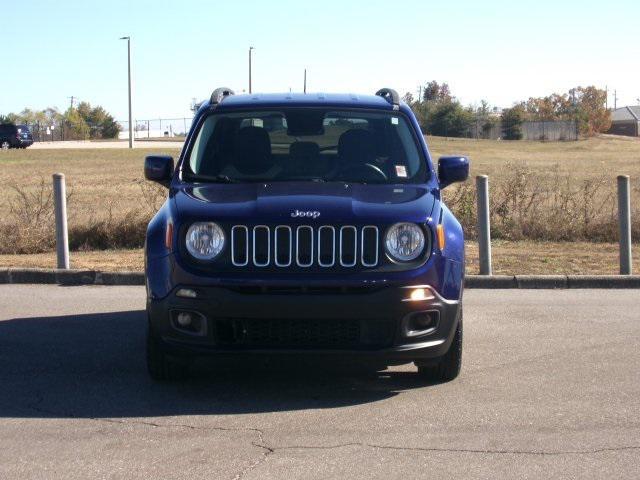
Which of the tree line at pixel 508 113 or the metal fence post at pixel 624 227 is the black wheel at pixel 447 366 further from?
the tree line at pixel 508 113

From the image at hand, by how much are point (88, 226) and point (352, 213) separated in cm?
892

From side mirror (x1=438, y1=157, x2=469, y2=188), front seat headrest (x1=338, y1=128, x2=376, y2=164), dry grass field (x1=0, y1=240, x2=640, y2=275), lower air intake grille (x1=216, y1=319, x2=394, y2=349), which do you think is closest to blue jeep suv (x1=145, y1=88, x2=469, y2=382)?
lower air intake grille (x1=216, y1=319, x2=394, y2=349)

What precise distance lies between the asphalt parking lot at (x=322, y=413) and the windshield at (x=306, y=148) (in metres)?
1.32

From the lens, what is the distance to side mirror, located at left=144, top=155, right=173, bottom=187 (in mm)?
7371

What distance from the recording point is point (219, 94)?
7.98 m

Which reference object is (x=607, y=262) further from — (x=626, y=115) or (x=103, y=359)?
(x=626, y=115)

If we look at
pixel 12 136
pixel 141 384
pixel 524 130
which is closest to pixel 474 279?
pixel 141 384

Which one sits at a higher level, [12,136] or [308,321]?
[12,136]

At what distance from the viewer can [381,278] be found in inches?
237

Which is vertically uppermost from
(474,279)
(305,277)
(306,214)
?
(306,214)

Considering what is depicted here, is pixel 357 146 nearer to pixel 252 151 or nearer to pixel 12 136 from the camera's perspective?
pixel 252 151

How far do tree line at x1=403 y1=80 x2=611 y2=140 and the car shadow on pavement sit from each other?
84831mm

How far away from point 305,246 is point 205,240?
0.59m

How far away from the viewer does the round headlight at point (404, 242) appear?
6.15 metres
